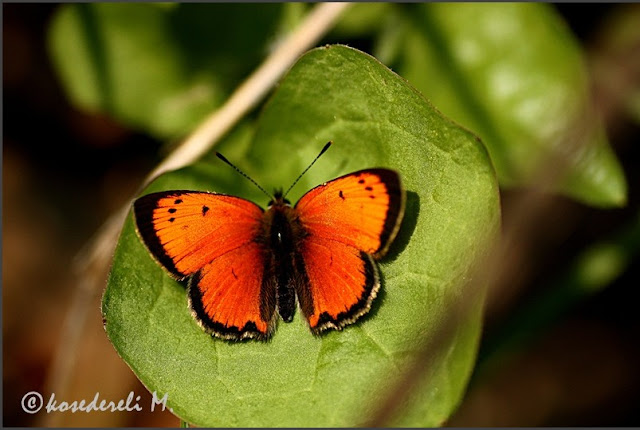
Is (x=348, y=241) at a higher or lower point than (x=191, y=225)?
lower

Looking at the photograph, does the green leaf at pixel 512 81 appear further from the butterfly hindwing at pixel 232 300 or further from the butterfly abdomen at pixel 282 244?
the butterfly hindwing at pixel 232 300

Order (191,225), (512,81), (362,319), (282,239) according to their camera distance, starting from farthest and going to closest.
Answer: (512,81)
(282,239)
(191,225)
(362,319)

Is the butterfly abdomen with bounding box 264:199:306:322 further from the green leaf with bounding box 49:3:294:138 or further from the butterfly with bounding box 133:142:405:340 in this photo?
the green leaf with bounding box 49:3:294:138

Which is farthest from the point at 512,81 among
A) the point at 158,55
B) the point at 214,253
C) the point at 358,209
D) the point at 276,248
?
the point at 158,55

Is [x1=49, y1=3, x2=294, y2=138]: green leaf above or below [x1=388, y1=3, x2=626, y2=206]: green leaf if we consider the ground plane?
above

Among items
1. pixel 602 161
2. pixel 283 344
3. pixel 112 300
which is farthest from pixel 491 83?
pixel 112 300

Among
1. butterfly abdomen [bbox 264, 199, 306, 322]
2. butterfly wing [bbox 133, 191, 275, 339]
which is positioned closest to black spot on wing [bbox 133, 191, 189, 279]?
butterfly wing [bbox 133, 191, 275, 339]

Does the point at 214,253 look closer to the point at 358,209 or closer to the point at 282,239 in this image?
the point at 282,239
